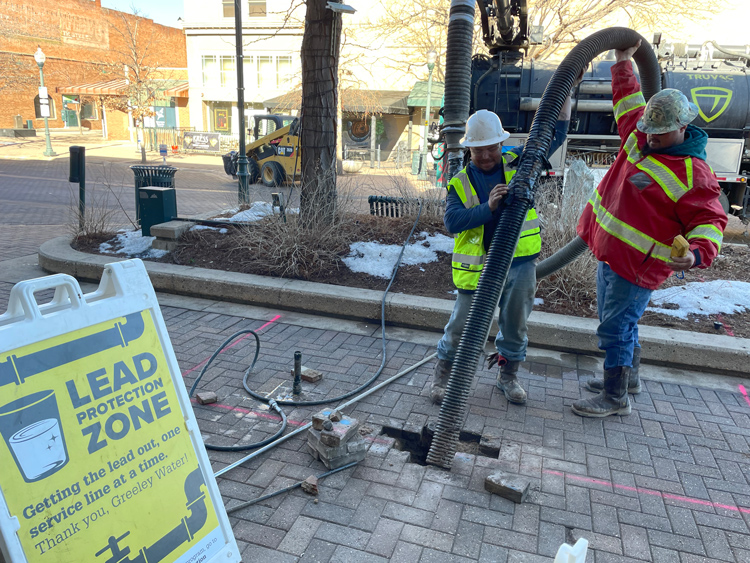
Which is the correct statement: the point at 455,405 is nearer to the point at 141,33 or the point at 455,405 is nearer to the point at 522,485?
the point at 522,485

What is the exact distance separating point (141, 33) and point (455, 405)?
4903cm

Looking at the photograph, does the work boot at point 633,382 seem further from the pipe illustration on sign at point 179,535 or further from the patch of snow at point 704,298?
the pipe illustration on sign at point 179,535

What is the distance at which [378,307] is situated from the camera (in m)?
5.27

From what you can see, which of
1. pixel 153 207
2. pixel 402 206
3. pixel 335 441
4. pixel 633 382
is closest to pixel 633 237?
pixel 633 382

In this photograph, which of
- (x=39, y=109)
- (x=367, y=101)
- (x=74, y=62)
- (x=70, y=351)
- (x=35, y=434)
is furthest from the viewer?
(x=74, y=62)

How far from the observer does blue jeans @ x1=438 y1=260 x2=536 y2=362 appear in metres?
3.81

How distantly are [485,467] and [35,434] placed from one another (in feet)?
7.61

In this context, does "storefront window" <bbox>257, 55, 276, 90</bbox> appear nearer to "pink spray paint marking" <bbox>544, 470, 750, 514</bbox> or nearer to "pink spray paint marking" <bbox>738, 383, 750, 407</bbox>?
"pink spray paint marking" <bbox>738, 383, 750, 407</bbox>

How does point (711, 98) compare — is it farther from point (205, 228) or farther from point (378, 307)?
point (205, 228)

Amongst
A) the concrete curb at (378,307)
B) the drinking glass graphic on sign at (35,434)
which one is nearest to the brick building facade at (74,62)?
the concrete curb at (378,307)

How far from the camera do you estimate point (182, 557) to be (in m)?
2.07

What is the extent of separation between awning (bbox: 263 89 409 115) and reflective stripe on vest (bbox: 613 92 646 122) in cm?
2178

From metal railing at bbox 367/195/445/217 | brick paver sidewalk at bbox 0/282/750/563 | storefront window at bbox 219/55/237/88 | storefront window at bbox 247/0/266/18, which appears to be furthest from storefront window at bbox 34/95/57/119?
brick paver sidewalk at bbox 0/282/750/563

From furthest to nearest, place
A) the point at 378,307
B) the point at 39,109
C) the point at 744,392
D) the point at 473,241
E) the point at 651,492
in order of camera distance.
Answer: the point at 39,109
the point at 378,307
the point at 744,392
the point at 473,241
the point at 651,492
